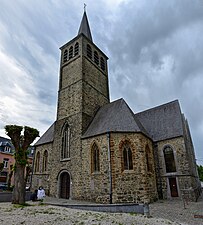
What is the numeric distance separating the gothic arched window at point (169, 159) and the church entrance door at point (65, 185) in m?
9.35

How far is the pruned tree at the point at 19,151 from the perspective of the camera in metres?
11.3

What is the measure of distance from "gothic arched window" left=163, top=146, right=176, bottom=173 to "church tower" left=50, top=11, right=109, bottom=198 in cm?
811

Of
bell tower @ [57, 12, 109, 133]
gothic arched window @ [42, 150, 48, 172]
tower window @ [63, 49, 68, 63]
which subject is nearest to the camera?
bell tower @ [57, 12, 109, 133]

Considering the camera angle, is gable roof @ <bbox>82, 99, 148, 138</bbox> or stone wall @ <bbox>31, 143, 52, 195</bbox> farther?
stone wall @ <bbox>31, 143, 52, 195</bbox>

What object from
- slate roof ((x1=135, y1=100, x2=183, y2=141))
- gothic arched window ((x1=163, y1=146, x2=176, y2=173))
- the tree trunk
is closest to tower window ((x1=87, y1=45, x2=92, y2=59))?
slate roof ((x1=135, y1=100, x2=183, y2=141))

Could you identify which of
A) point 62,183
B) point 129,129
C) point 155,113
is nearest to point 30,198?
point 62,183

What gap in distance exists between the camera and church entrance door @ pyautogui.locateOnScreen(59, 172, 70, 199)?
16.0 meters

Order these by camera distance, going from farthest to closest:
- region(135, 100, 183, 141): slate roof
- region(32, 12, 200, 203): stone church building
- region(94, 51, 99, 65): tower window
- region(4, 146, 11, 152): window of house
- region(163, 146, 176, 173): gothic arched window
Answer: region(4, 146, 11, 152): window of house → region(94, 51, 99, 65): tower window → region(135, 100, 183, 141): slate roof → region(163, 146, 176, 173): gothic arched window → region(32, 12, 200, 203): stone church building

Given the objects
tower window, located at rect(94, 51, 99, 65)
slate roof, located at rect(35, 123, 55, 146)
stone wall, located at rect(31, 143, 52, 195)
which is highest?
tower window, located at rect(94, 51, 99, 65)

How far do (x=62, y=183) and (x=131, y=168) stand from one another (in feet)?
23.2

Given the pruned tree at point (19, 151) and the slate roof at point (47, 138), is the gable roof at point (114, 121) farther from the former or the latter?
the slate roof at point (47, 138)

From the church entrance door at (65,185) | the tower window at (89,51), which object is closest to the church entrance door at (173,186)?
the church entrance door at (65,185)

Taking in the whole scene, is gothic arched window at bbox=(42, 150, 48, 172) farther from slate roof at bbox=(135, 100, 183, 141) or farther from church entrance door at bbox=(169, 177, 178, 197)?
church entrance door at bbox=(169, 177, 178, 197)

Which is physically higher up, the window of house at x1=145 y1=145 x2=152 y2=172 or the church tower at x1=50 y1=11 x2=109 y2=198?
the church tower at x1=50 y1=11 x2=109 y2=198
